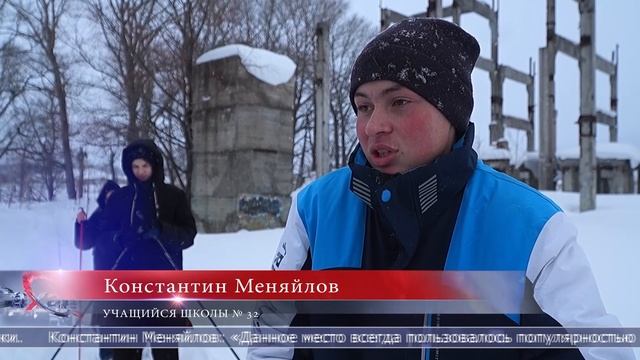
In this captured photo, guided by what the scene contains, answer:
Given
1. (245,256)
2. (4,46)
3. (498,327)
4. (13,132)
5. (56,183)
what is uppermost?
(4,46)

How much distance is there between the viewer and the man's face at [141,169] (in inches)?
76.9

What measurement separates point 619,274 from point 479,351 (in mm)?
1761

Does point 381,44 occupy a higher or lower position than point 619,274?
higher

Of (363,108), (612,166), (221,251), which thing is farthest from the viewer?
A: (612,166)

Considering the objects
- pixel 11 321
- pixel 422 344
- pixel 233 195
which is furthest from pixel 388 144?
pixel 233 195

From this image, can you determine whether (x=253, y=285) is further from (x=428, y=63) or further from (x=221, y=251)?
(x=221, y=251)

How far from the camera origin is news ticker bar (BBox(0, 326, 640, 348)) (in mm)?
775

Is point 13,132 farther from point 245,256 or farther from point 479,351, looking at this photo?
point 479,351

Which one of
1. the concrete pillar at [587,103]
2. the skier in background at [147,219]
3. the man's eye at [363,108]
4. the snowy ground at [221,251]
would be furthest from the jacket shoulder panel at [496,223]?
the concrete pillar at [587,103]

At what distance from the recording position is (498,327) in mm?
846

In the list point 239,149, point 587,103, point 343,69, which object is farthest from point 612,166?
point 239,149

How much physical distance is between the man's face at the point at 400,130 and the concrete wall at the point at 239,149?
4594 millimetres

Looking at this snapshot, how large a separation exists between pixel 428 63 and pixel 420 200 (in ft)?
0.89

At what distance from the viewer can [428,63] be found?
90cm
